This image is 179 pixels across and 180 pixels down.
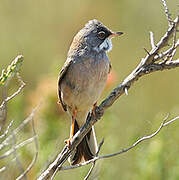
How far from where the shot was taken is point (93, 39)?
5.17m

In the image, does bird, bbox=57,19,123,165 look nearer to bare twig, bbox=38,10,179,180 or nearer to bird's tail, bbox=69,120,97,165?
bird's tail, bbox=69,120,97,165

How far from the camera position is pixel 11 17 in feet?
27.3

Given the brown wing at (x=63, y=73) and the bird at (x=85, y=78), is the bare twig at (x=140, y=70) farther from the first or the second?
the brown wing at (x=63, y=73)

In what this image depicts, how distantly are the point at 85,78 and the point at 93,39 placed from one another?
0.50 m

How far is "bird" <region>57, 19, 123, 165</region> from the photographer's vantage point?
4.84 metres

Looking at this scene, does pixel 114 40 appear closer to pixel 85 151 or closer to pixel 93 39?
pixel 93 39

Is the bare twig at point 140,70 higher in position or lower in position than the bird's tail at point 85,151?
higher

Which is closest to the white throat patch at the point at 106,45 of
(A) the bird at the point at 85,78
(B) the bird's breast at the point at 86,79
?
(A) the bird at the point at 85,78

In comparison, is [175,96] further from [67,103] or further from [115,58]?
[67,103]

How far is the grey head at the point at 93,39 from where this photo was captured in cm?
511

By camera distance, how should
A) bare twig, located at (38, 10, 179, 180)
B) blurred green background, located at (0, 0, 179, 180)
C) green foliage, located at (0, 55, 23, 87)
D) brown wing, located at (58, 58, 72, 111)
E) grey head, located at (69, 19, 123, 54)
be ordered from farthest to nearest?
blurred green background, located at (0, 0, 179, 180) < grey head, located at (69, 19, 123, 54) < brown wing, located at (58, 58, 72, 111) < bare twig, located at (38, 10, 179, 180) < green foliage, located at (0, 55, 23, 87)

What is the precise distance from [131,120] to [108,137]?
2083 millimetres

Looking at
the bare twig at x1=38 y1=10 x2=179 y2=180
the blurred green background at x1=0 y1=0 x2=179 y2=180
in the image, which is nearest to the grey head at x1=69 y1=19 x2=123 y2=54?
the bare twig at x1=38 y1=10 x2=179 y2=180

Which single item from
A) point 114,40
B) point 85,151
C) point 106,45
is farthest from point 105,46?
point 114,40
